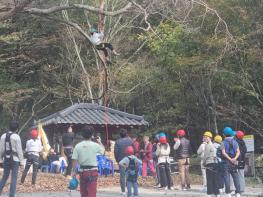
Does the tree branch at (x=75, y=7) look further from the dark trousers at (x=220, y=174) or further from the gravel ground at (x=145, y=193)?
the gravel ground at (x=145, y=193)

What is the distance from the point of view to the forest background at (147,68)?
976 inches

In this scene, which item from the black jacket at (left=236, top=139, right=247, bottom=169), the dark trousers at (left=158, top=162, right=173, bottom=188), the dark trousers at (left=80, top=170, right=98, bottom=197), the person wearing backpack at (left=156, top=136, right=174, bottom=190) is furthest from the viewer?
the dark trousers at (left=158, top=162, right=173, bottom=188)

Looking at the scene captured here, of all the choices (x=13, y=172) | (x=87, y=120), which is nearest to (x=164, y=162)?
(x=87, y=120)

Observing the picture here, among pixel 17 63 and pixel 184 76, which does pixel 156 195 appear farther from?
pixel 17 63

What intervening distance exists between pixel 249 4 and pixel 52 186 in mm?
12534

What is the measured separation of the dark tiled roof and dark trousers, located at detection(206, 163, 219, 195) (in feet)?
27.6

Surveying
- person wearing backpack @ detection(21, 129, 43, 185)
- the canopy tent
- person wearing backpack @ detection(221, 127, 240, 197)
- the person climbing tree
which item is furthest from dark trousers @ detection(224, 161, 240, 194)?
the canopy tent

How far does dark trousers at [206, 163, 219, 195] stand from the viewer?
605 inches

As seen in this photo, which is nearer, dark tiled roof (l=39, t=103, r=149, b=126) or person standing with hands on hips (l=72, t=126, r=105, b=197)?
person standing with hands on hips (l=72, t=126, r=105, b=197)

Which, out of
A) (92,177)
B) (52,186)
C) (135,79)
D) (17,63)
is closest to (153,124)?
(135,79)

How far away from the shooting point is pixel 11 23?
29672 mm

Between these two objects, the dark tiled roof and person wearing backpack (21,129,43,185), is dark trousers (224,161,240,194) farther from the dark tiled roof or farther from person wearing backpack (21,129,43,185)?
the dark tiled roof

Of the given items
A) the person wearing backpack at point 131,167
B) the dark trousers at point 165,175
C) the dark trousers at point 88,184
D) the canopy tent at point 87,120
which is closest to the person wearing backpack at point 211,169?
the person wearing backpack at point 131,167

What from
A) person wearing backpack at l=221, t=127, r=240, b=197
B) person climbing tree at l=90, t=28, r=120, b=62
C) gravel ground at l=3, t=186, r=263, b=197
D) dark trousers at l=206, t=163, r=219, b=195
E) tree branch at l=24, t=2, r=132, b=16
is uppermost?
tree branch at l=24, t=2, r=132, b=16
